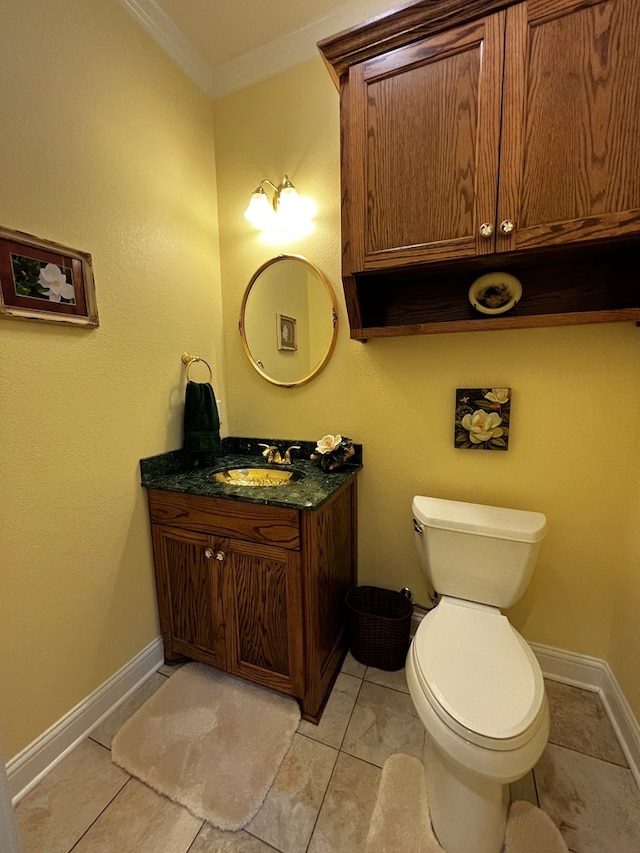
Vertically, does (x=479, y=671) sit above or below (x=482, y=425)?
below

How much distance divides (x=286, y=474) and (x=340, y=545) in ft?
1.35

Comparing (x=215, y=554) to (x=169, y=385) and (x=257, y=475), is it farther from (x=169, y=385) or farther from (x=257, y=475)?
(x=169, y=385)

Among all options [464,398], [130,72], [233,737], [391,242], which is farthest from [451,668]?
[130,72]

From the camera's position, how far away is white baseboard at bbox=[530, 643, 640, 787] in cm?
119

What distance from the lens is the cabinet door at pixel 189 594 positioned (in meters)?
1.40

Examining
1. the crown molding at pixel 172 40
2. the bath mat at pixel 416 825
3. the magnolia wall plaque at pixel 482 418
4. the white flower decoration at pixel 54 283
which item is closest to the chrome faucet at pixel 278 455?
the magnolia wall plaque at pixel 482 418

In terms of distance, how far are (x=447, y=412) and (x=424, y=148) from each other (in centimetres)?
96

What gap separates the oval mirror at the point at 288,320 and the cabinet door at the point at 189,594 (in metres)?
0.87

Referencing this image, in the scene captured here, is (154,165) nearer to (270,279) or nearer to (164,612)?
(270,279)

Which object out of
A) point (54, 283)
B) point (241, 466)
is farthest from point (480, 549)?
point (54, 283)

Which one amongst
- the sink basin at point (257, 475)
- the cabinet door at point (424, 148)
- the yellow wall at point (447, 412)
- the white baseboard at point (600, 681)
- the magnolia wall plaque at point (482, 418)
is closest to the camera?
the cabinet door at point (424, 148)

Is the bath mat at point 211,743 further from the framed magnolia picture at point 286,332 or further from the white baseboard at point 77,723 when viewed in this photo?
the framed magnolia picture at point 286,332

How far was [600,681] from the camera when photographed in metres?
1.43

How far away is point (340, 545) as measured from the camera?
5.07 feet
